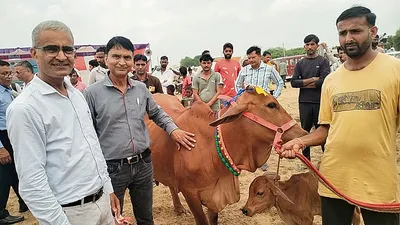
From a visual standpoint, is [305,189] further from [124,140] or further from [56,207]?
[56,207]

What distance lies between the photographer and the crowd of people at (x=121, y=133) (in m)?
1.60

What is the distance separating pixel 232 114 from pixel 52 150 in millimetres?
1613

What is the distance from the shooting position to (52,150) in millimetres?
1680

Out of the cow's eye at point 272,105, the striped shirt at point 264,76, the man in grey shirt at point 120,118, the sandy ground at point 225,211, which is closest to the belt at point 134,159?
the man in grey shirt at point 120,118

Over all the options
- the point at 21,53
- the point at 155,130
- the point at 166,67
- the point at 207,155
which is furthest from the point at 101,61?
the point at 21,53

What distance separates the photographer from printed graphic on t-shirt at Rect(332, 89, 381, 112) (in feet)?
6.37

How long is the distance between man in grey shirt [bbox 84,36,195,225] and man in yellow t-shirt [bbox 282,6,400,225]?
5.03 ft

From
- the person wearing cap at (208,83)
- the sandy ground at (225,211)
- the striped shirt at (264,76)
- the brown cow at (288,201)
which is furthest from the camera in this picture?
the person wearing cap at (208,83)

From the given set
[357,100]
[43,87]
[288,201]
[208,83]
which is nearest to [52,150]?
[43,87]

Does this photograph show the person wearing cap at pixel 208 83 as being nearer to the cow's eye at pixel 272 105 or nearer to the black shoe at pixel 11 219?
the cow's eye at pixel 272 105

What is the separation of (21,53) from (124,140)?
17.8 m

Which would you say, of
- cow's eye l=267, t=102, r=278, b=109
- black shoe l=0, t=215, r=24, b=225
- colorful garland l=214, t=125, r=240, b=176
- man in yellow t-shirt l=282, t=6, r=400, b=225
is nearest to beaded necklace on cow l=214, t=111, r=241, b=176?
colorful garland l=214, t=125, r=240, b=176

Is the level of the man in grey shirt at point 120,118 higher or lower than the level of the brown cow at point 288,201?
higher

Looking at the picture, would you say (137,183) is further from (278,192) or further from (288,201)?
(288,201)
